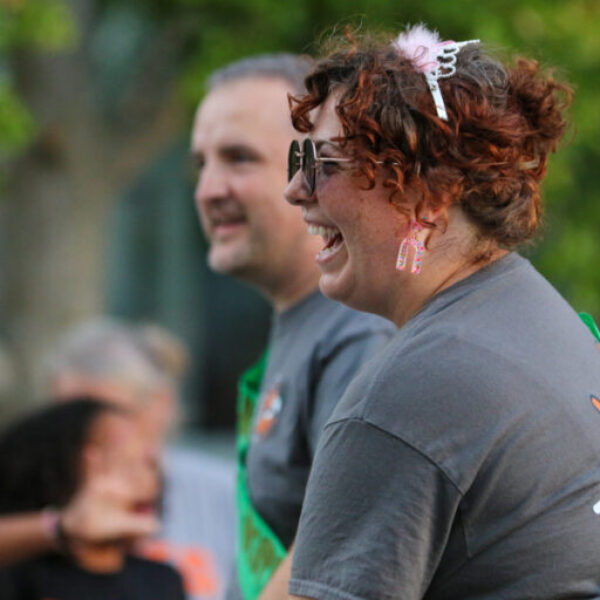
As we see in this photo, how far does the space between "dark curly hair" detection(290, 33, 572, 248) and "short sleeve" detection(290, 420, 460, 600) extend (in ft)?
1.22

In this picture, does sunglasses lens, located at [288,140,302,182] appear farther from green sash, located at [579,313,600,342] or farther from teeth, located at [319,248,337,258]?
green sash, located at [579,313,600,342]

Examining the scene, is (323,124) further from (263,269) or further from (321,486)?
(263,269)

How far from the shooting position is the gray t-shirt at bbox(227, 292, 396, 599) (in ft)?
7.52

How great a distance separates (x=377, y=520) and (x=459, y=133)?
0.57 metres

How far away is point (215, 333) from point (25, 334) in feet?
21.9

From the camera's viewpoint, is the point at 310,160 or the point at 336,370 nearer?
the point at 310,160

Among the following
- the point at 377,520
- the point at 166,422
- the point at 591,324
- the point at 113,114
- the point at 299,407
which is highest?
the point at 591,324

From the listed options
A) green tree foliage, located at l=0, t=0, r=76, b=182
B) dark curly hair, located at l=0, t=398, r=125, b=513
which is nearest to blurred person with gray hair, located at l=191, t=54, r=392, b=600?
dark curly hair, located at l=0, t=398, r=125, b=513

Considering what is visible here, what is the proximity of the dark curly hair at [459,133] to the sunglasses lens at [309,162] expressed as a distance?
0.24 feet

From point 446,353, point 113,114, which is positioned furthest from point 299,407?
point 113,114

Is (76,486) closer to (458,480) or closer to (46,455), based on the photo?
(46,455)

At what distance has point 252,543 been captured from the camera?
2.44 meters

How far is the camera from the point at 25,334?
794cm

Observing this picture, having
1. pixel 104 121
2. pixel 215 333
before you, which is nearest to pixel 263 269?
pixel 104 121
